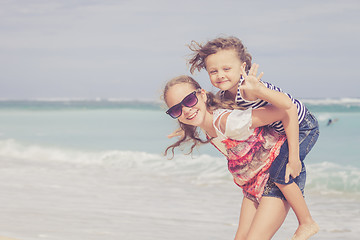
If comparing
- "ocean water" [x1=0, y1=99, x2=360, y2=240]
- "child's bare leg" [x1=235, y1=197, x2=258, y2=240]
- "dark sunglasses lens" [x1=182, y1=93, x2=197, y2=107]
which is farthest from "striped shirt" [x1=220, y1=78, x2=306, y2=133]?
"ocean water" [x1=0, y1=99, x2=360, y2=240]

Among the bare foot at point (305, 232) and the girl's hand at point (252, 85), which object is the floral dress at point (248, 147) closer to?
the girl's hand at point (252, 85)

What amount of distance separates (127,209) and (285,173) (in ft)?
13.0

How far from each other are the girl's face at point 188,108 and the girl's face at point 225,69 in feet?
0.37

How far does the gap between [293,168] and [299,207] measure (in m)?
0.26

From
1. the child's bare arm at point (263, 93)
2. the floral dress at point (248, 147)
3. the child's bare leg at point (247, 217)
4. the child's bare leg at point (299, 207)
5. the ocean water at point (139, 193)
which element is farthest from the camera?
the ocean water at point (139, 193)

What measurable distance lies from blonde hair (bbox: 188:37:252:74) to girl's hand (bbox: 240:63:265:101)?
21 centimetres

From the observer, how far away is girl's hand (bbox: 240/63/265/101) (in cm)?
257

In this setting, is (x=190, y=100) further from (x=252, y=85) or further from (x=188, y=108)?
(x=252, y=85)

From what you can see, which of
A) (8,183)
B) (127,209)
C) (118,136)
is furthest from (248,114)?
(118,136)

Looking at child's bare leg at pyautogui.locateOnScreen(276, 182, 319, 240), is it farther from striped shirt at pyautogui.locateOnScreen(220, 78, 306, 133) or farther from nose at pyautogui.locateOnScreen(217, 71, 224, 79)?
nose at pyautogui.locateOnScreen(217, 71, 224, 79)

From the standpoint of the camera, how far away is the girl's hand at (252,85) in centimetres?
257

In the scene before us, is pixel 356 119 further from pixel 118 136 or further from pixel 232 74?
pixel 232 74

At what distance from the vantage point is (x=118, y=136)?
16328mm

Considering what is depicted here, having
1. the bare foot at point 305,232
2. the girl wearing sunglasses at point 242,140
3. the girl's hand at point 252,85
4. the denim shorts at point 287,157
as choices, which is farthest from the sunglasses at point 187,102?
the bare foot at point 305,232
